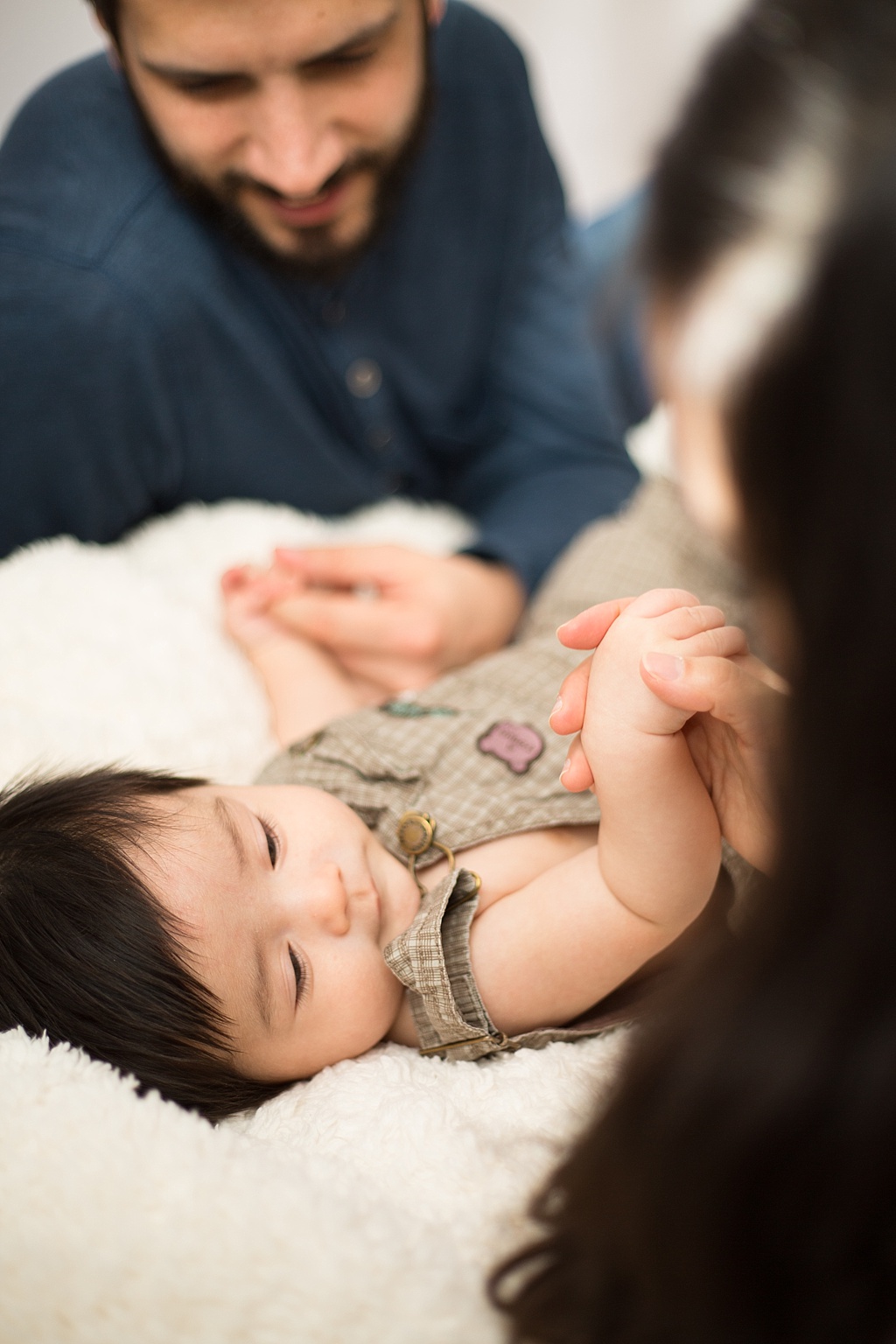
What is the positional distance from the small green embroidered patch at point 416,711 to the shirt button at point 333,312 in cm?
70

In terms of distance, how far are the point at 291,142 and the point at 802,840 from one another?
46.5 inches

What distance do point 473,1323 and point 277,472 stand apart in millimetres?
1223

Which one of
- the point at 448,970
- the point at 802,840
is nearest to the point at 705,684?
the point at 802,840

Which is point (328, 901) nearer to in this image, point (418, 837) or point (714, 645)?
point (418, 837)

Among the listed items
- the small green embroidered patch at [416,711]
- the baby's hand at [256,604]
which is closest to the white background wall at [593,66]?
the baby's hand at [256,604]

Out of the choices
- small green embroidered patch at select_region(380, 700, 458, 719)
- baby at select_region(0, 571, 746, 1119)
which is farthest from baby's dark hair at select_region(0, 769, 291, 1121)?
small green embroidered patch at select_region(380, 700, 458, 719)

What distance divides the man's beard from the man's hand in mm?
438

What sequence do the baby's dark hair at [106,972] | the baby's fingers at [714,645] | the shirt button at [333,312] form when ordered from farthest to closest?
the shirt button at [333,312], the baby's dark hair at [106,972], the baby's fingers at [714,645]

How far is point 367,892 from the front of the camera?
0.95m

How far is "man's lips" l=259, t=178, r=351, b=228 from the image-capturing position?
1.38m

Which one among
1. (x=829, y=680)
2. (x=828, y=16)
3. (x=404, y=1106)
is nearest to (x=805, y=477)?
(x=829, y=680)

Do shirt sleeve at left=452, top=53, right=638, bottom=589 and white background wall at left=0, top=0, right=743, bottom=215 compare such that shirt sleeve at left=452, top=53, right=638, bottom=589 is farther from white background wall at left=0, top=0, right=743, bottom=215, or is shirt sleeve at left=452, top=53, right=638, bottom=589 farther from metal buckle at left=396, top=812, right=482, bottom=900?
white background wall at left=0, top=0, right=743, bottom=215

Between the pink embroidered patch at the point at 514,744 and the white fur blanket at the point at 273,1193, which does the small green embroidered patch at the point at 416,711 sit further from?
the white fur blanket at the point at 273,1193

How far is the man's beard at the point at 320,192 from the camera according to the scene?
1373 mm
